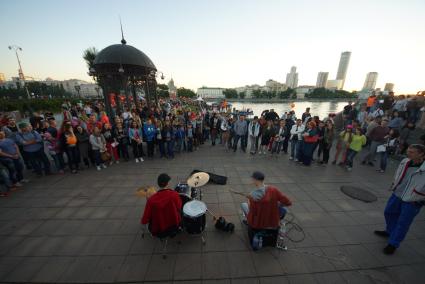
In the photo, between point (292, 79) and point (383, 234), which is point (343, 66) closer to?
point (292, 79)

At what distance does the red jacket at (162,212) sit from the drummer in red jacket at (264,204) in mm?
1418

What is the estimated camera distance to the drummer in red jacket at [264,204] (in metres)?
3.00

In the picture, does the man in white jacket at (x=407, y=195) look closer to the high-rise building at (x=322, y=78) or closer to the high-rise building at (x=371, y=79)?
the high-rise building at (x=371, y=79)

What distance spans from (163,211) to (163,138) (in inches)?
210

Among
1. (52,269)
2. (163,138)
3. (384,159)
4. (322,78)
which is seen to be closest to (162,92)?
(163,138)

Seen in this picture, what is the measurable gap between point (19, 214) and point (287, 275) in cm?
653

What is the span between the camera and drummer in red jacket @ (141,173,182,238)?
292 centimetres

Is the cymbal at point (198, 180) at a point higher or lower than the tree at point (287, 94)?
lower

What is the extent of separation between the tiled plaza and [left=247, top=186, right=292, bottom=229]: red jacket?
0.65 m

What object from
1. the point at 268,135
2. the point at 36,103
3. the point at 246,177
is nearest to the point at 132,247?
the point at 246,177

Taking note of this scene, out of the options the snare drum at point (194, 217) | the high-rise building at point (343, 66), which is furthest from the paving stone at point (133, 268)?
the high-rise building at point (343, 66)

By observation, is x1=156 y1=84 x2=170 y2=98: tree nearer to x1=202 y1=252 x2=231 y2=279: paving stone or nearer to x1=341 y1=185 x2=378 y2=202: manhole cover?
x1=341 y1=185 x2=378 y2=202: manhole cover

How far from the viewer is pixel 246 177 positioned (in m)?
6.41

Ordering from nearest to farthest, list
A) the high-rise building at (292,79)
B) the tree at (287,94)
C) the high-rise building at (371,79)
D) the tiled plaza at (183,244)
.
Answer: the tiled plaza at (183,244)
the tree at (287,94)
the high-rise building at (371,79)
the high-rise building at (292,79)
